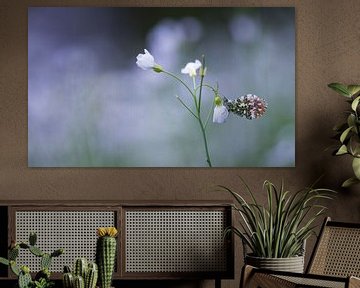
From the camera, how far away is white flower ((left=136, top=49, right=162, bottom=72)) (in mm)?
5762

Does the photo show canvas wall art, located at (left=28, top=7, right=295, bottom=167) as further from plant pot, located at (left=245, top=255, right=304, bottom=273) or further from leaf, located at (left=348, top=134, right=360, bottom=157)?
plant pot, located at (left=245, top=255, right=304, bottom=273)

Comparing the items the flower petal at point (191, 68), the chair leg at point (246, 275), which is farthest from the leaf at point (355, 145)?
the chair leg at point (246, 275)

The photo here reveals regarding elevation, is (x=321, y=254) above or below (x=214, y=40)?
below

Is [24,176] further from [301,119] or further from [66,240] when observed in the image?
[301,119]

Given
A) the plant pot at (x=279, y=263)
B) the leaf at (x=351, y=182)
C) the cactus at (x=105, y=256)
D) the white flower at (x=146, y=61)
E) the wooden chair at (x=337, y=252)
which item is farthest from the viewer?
the white flower at (x=146, y=61)

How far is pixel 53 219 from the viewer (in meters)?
5.38

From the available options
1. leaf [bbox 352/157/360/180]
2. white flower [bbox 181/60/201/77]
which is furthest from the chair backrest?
white flower [bbox 181/60/201/77]

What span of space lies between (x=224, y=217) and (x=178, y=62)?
1.17 metres

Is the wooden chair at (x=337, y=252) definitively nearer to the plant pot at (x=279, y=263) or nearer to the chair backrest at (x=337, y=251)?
the chair backrest at (x=337, y=251)

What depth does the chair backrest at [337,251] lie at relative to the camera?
4633mm

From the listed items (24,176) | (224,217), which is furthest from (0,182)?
(224,217)

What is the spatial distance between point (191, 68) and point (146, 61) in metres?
0.32

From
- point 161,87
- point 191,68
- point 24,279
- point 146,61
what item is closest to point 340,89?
point 191,68

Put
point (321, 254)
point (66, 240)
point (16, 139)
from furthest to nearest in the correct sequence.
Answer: point (16, 139) < point (66, 240) < point (321, 254)
